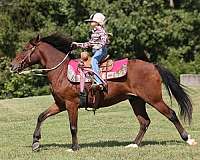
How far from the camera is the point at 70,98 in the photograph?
38.1 ft

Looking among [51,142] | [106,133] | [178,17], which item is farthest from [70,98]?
[178,17]

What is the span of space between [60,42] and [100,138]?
10.4 ft

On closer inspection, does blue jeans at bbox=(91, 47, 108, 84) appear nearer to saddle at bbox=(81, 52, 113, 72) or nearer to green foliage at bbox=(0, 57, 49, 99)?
saddle at bbox=(81, 52, 113, 72)

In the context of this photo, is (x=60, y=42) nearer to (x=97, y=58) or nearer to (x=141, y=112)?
(x=97, y=58)

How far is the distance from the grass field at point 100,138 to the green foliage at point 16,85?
1362 cm

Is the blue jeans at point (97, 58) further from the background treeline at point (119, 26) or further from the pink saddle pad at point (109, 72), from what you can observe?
the background treeline at point (119, 26)

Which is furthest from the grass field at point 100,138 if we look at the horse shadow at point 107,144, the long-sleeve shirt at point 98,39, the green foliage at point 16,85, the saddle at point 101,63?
the green foliage at point 16,85

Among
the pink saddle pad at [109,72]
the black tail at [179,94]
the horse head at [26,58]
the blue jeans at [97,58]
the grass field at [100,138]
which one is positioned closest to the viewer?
the grass field at [100,138]

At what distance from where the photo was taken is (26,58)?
11945 mm

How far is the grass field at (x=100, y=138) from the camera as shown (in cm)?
1066

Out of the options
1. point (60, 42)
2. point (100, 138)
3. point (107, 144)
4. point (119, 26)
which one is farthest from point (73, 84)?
point (119, 26)

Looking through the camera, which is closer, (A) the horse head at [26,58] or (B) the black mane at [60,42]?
(A) the horse head at [26,58]

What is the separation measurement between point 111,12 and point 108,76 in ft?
99.7

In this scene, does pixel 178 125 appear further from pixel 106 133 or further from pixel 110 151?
pixel 106 133
